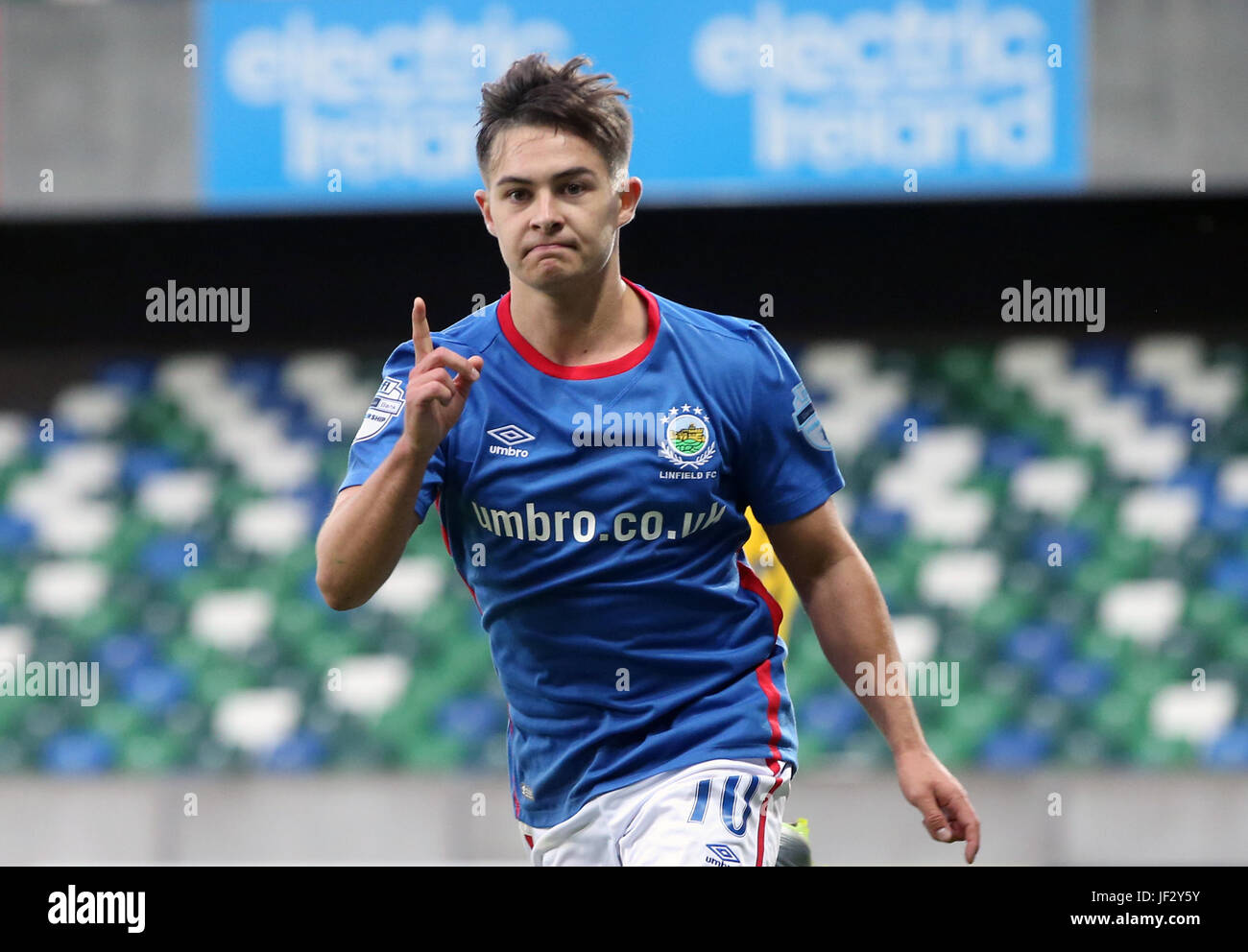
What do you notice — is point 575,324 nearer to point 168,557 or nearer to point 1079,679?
point 1079,679

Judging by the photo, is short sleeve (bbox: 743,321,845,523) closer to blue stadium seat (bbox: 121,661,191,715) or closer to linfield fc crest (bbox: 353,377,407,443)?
linfield fc crest (bbox: 353,377,407,443)

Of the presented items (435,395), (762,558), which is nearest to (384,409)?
(435,395)

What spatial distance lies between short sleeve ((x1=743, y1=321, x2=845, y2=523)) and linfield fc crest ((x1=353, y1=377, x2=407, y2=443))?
0.51 metres

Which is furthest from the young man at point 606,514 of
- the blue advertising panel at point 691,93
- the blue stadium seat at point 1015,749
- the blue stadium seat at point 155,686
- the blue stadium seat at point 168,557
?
the blue stadium seat at point 168,557

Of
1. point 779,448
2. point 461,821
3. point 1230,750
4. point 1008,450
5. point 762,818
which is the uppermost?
point 1008,450

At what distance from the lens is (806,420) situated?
2.40m

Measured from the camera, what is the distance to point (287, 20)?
6.40 m

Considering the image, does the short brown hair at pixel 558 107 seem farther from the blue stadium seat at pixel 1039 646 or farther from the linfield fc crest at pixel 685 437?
the blue stadium seat at pixel 1039 646

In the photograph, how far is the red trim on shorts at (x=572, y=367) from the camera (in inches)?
90.9

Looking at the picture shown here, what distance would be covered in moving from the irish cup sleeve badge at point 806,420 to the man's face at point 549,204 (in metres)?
0.36

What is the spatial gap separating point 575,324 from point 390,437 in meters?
0.32

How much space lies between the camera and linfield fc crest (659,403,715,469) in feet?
7.34

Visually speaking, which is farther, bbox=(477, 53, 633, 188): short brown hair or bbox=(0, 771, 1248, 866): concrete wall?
bbox=(0, 771, 1248, 866): concrete wall

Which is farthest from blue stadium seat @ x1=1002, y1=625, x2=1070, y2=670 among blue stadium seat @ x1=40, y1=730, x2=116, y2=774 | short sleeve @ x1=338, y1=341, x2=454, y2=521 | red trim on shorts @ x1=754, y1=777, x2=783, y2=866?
short sleeve @ x1=338, y1=341, x2=454, y2=521
